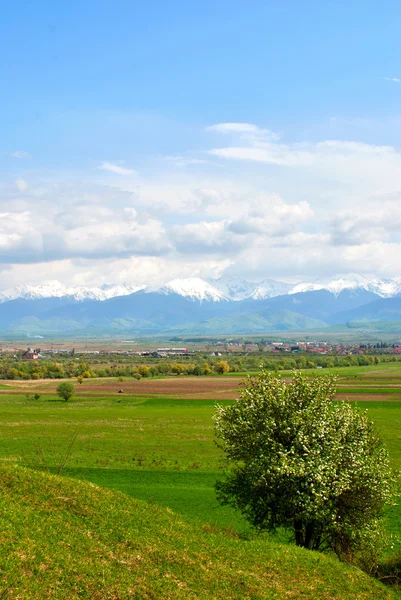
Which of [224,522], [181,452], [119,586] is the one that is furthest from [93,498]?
[181,452]

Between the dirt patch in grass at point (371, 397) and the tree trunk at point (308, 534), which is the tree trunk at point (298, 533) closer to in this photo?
the tree trunk at point (308, 534)

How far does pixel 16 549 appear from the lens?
62.4 ft

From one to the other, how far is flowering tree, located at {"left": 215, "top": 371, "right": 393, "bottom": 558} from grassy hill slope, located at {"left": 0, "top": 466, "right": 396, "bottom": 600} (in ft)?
10.0

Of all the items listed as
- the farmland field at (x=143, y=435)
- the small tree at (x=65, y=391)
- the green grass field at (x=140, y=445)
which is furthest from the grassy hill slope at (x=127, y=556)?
the small tree at (x=65, y=391)

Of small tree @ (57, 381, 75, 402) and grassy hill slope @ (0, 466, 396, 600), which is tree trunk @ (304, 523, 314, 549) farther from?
small tree @ (57, 381, 75, 402)

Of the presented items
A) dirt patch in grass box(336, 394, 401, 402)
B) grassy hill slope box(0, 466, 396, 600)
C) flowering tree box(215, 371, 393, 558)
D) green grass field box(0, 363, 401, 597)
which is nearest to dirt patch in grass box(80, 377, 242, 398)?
green grass field box(0, 363, 401, 597)

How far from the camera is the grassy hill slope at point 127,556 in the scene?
1853 centimetres

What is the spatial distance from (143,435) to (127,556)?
49.6m

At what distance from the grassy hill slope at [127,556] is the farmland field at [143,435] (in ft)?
23.9

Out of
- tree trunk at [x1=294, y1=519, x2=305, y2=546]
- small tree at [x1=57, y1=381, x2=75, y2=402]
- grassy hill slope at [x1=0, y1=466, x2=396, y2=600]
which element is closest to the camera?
grassy hill slope at [x1=0, y1=466, x2=396, y2=600]

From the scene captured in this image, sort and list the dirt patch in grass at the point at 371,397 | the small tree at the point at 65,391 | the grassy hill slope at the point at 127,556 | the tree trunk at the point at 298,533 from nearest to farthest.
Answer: the grassy hill slope at the point at 127,556 < the tree trunk at the point at 298,533 < the dirt patch in grass at the point at 371,397 < the small tree at the point at 65,391

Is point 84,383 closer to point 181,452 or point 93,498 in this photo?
point 181,452

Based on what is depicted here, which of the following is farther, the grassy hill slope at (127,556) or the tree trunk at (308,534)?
the tree trunk at (308,534)

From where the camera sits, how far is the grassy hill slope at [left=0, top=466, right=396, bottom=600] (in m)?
18.5
